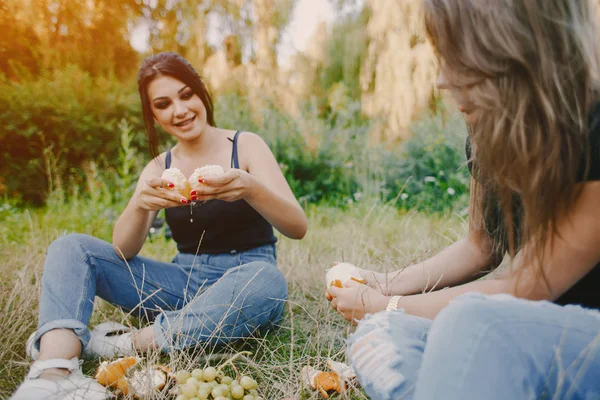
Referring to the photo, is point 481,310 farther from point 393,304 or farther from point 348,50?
point 348,50

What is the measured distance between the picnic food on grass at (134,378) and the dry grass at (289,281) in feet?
0.16

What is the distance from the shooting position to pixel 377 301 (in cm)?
137

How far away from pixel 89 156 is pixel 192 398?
5.08 metres

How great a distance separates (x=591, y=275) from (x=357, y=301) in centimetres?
57

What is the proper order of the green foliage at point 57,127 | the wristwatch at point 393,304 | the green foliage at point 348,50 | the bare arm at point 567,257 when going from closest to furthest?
the bare arm at point 567,257 < the wristwatch at point 393,304 < the green foliage at point 57,127 < the green foliage at point 348,50

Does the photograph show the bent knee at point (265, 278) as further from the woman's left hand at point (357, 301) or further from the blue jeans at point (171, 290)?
the woman's left hand at point (357, 301)

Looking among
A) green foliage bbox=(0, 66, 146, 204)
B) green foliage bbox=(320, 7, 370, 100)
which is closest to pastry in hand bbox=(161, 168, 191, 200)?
green foliage bbox=(0, 66, 146, 204)

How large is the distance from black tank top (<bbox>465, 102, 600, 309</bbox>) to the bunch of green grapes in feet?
2.89

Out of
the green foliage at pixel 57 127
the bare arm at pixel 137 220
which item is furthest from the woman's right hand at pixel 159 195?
the green foliage at pixel 57 127

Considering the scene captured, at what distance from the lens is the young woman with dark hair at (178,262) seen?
1.68m

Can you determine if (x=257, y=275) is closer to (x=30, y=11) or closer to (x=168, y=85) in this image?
(x=168, y=85)

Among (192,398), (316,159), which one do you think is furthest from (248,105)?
(192,398)

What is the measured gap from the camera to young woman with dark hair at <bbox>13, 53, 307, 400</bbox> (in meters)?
1.68

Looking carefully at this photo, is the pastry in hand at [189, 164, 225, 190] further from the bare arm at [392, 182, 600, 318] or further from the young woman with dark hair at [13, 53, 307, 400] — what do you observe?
the bare arm at [392, 182, 600, 318]
